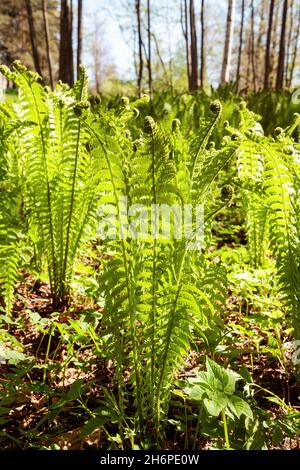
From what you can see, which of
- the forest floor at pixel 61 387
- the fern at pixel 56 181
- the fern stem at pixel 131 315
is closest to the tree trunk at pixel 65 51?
the fern at pixel 56 181

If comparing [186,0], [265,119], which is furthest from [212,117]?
[186,0]

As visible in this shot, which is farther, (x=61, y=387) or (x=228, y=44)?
(x=228, y=44)

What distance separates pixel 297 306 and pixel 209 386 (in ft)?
1.70

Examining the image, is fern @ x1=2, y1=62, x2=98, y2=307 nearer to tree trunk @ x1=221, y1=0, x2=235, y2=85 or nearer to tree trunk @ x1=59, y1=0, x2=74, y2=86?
tree trunk @ x1=221, y1=0, x2=235, y2=85

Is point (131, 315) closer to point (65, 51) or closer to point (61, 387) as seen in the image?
point (61, 387)

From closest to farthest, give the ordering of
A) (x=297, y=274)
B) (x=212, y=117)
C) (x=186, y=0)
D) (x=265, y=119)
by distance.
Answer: (x=212, y=117) → (x=297, y=274) → (x=265, y=119) → (x=186, y=0)

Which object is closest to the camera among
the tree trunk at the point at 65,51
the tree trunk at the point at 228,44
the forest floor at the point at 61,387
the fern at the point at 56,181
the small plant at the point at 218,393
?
the small plant at the point at 218,393

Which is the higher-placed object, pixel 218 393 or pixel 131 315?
pixel 131 315

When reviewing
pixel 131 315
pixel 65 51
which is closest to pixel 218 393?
pixel 131 315

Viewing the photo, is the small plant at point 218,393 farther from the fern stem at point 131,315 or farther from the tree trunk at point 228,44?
the tree trunk at point 228,44

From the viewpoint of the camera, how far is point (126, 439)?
1115 millimetres

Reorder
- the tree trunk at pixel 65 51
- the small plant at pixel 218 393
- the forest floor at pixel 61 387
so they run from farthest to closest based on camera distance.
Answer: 1. the tree trunk at pixel 65 51
2. the forest floor at pixel 61 387
3. the small plant at pixel 218 393

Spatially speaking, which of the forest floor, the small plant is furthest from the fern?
the small plant
